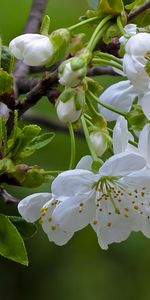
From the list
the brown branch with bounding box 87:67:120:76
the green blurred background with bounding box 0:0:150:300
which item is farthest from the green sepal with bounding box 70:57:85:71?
the green blurred background with bounding box 0:0:150:300

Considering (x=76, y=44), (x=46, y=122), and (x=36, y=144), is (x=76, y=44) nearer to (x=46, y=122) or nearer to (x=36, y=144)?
(x=36, y=144)

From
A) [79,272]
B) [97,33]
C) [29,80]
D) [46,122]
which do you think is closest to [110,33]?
[97,33]

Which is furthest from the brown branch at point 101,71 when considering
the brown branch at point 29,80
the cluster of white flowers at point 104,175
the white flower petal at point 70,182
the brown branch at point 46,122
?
→ the white flower petal at point 70,182

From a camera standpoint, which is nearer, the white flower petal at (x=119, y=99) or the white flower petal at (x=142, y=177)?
the white flower petal at (x=142, y=177)

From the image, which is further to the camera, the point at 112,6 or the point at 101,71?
the point at 101,71

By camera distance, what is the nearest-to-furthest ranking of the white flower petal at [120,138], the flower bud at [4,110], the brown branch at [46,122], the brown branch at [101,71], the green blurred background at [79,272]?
1. the white flower petal at [120,138]
2. the flower bud at [4,110]
3. the brown branch at [101,71]
4. the brown branch at [46,122]
5. the green blurred background at [79,272]

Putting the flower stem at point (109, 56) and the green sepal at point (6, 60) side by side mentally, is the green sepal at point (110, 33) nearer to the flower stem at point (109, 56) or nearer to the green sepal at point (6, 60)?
the flower stem at point (109, 56)

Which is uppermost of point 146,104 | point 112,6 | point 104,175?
point 112,6
